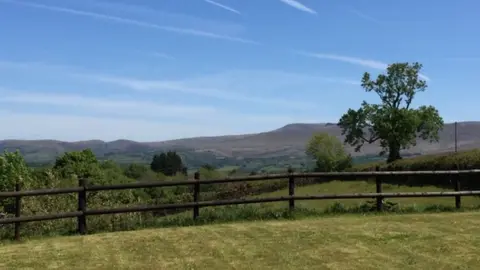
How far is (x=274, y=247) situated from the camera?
10070 millimetres

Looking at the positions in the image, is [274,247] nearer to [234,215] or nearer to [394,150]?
[234,215]

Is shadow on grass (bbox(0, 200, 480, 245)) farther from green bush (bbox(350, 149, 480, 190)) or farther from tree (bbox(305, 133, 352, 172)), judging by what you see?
tree (bbox(305, 133, 352, 172))

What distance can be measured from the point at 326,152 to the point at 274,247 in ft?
290

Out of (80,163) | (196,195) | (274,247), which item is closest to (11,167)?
(80,163)

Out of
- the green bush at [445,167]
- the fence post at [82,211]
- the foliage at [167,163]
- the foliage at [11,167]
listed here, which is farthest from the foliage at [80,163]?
the fence post at [82,211]

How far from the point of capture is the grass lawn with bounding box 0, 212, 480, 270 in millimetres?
8852

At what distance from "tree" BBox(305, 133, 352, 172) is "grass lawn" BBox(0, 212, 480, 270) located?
230ft

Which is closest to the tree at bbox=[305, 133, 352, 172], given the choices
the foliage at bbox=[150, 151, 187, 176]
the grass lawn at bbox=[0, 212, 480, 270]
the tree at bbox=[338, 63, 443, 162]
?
the tree at bbox=[338, 63, 443, 162]

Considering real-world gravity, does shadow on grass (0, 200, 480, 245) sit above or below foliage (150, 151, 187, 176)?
above

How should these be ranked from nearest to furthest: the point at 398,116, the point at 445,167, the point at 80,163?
1. the point at 445,167
2. the point at 398,116
3. the point at 80,163

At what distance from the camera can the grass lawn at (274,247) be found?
8852 millimetres

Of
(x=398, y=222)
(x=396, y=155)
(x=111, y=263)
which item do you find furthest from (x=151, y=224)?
(x=396, y=155)

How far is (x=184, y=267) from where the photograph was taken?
8680 millimetres

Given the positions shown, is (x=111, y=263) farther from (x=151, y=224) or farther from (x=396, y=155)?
(x=396, y=155)
